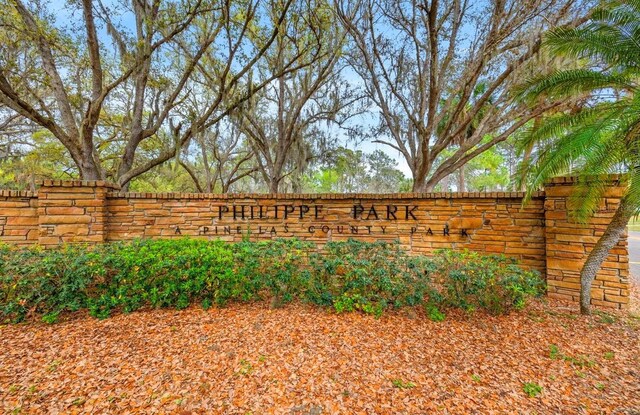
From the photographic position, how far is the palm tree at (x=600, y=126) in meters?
2.88

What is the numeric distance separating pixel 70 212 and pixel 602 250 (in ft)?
23.9

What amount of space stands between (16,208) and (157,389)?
450 centimetres

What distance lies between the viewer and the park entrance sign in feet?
11.7

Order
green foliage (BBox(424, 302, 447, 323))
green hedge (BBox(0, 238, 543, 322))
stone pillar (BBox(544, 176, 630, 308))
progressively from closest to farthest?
green hedge (BBox(0, 238, 543, 322)) < green foliage (BBox(424, 302, 447, 323)) < stone pillar (BBox(544, 176, 630, 308))

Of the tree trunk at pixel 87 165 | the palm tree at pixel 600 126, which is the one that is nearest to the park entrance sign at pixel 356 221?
the palm tree at pixel 600 126

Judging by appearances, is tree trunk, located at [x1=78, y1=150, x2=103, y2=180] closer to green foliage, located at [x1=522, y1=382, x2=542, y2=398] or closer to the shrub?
the shrub

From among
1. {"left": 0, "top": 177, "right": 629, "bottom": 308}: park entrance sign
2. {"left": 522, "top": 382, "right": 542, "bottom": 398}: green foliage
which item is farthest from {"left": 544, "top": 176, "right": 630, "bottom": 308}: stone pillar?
{"left": 522, "top": 382, "right": 542, "bottom": 398}: green foliage

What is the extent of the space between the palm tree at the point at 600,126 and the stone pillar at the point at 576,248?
174mm

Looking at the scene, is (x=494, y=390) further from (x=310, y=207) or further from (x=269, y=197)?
(x=269, y=197)

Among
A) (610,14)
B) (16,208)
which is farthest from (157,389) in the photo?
(610,14)

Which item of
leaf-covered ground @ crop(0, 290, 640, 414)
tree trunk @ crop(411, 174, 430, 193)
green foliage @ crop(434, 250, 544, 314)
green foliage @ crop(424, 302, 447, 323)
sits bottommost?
leaf-covered ground @ crop(0, 290, 640, 414)

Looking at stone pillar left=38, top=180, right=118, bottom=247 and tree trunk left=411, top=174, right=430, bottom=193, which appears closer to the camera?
stone pillar left=38, top=180, right=118, bottom=247

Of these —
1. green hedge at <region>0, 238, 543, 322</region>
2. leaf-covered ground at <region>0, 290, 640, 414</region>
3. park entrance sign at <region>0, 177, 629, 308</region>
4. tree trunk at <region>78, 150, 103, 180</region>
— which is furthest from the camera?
tree trunk at <region>78, 150, 103, 180</region>

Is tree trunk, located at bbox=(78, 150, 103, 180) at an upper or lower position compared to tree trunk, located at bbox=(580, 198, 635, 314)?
upper
